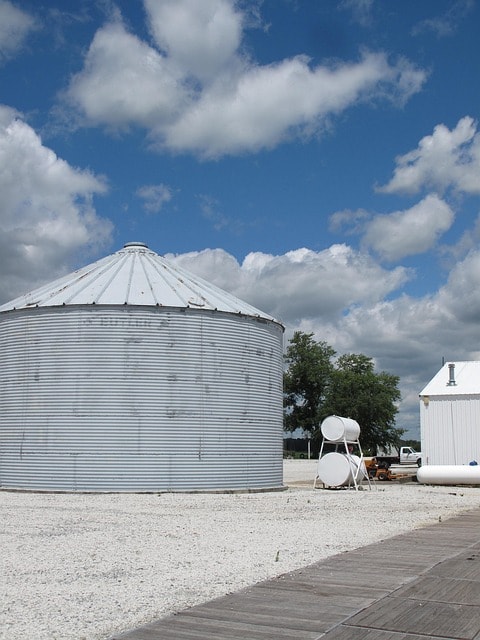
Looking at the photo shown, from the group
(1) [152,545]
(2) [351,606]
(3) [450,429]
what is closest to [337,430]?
(3) [450,429]

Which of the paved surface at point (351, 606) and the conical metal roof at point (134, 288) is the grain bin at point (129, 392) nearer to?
the conical metal roof at point (134, 288)

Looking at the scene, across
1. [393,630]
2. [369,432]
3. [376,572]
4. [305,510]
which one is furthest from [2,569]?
[369,432]

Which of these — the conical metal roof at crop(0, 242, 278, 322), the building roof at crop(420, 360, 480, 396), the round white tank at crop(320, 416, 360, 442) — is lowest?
the round white tank at crop(320, 416, 360, 442)

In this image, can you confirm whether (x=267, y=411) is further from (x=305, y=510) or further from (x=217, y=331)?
(x=305, y=510)

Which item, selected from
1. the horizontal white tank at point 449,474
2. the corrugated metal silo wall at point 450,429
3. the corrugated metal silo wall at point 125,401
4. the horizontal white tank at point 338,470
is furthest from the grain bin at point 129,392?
the corrugated metal silo wall at point 450,429

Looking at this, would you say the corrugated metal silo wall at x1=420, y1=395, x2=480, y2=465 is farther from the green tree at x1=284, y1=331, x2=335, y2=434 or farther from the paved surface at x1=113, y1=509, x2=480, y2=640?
the green tree at x1=284, y1=331, x2=335, y2=434

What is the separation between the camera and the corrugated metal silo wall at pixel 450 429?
34.9 m

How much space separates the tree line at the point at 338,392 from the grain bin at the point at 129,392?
5853 centimetres

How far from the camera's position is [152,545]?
43.9ft

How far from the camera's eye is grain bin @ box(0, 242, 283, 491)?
82.0 feet

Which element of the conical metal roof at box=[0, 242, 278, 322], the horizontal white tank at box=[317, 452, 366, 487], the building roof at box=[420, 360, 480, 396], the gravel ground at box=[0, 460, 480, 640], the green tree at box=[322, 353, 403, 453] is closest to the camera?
the gravel ground at box=[0, 460, 480, 640]

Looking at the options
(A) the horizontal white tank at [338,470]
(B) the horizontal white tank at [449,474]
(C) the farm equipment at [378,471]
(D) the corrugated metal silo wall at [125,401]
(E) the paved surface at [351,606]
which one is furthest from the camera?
(C) the farm equipment at [378,471]

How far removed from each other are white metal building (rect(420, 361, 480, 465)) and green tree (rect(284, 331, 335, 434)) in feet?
197

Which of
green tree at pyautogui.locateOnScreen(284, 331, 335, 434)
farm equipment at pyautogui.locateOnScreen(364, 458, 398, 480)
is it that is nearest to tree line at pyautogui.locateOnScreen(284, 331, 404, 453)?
green tree at pyautogui.locateOnScreen(284, 331, 335, 434)
